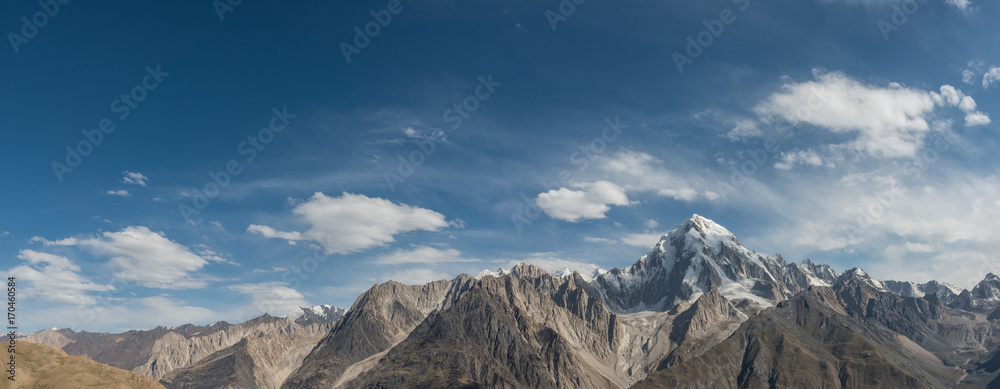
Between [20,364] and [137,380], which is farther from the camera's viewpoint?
[137,380]

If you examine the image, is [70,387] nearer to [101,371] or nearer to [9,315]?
[101,371]

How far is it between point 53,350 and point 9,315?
8861 centimetres

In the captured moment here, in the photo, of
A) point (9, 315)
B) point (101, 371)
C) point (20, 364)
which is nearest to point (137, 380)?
point (101, 371)

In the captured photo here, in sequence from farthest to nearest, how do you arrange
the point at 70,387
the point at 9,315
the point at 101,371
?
the point at 101,371 → the point at 70,387 → the point at 9,315

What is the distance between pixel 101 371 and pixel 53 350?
1951 cm

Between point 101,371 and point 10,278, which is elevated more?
point 10,278

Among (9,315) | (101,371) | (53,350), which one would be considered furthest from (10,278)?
(53,350)

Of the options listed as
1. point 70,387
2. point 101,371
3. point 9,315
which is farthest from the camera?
point 101,371

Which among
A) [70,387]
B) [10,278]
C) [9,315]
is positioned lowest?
[70,387]

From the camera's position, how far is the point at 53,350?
550ft

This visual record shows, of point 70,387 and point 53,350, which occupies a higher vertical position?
point 53,350

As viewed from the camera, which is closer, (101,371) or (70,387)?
(70,387)

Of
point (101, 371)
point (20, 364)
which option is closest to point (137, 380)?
point (101, 371)

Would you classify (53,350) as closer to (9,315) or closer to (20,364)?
(20,364)
